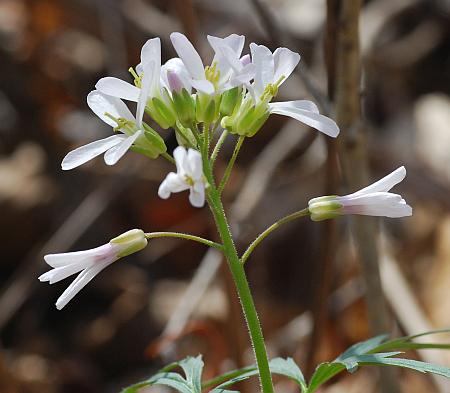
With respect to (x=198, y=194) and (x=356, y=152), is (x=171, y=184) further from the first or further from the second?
(x=356, y=152)

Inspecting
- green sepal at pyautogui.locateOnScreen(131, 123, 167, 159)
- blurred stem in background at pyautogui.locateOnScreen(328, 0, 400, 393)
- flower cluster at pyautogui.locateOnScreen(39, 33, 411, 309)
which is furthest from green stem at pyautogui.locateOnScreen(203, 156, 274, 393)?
blurred stem in background at pyautogui.locateOnScreen(328, 0, 400, 393)

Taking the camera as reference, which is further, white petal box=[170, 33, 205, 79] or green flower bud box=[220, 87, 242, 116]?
green flower bud box=[220, 87, 242, 116]

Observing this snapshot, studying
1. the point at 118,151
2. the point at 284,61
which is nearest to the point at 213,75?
the point at 284,61

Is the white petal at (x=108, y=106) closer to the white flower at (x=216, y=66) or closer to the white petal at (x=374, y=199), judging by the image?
the white flower at (x=216, y=66)

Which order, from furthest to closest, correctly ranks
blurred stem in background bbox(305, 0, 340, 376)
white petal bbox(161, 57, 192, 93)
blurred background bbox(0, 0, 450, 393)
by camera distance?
1. blurred background bbox(0, 0, 450, 393)
2. blurred stem in background bbox(305, 0, 340, 376)
3. white petal bbox(161, 57, 192, 93)

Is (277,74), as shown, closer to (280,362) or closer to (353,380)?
(280,362)

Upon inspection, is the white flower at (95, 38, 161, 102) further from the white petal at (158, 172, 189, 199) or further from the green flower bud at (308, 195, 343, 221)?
the green flower bud at (308, 195, 343, 221)
